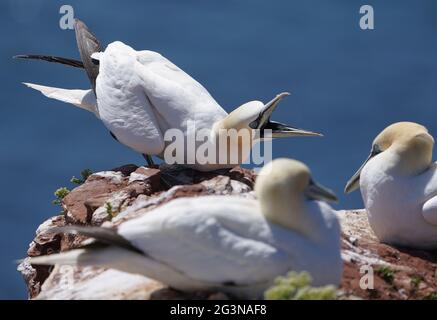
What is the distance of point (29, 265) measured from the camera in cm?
1043

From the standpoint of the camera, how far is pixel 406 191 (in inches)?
382

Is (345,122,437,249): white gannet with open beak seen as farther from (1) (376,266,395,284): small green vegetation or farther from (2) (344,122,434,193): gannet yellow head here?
(1) (376,266,395,284): small green vegetation

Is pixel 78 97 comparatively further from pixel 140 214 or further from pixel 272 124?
pixel 140 214

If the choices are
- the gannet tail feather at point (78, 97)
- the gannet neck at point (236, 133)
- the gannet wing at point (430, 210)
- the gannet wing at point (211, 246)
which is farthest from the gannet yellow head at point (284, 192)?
the gannet tail feather at point (78, 97)

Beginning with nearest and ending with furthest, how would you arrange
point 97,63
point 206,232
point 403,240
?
point 206,232 → point 403,240 → point 97,63

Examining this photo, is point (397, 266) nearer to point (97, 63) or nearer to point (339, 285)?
point (339, 285)

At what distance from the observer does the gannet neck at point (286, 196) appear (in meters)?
6.89

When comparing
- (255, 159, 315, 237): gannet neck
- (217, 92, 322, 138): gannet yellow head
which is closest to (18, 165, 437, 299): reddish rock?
(217, 92, 322, 138): gannet yellow head

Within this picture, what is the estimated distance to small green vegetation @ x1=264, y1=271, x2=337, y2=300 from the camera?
6.42m

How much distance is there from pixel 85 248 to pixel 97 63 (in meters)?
4.93

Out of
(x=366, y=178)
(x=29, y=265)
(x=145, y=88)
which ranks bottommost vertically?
(x=29, y=265)

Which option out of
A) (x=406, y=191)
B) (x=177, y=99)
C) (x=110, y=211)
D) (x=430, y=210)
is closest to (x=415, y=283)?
(x=430, y=210)

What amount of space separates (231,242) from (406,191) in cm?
329
